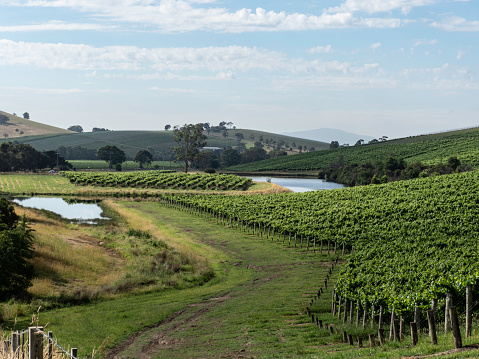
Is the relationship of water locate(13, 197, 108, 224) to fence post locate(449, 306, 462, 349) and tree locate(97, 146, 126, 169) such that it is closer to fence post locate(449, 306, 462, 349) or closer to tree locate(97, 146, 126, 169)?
fence post locate(449, 306, 462, 349)

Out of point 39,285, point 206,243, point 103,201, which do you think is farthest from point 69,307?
point 103,201

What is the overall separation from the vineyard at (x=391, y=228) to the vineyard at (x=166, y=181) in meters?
26.9

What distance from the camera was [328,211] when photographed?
5450 centimetres

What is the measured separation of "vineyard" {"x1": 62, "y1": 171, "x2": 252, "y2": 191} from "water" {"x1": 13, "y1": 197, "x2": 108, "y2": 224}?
21406 mm

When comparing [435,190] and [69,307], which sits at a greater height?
[435,190]

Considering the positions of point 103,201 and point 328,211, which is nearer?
point 328,211

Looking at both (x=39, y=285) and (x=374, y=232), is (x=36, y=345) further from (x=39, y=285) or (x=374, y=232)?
(x=374, y=232)

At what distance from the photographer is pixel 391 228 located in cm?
4566

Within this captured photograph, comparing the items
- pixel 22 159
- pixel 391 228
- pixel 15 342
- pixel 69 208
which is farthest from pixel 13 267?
pixel 22 159

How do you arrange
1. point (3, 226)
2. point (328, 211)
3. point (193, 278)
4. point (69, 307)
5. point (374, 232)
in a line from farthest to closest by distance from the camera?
1. point (328, 211)
2. point (374, 232)
3. point (193, 278)
4. point (3, 226)
5. point (69, 307)

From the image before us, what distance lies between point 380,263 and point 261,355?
1278cm

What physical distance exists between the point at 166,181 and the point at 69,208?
116ft

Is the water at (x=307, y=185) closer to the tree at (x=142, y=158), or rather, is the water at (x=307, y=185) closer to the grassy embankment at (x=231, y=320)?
the tree at (x=142, y=158)

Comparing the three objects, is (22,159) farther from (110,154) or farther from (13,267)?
(13,267)
